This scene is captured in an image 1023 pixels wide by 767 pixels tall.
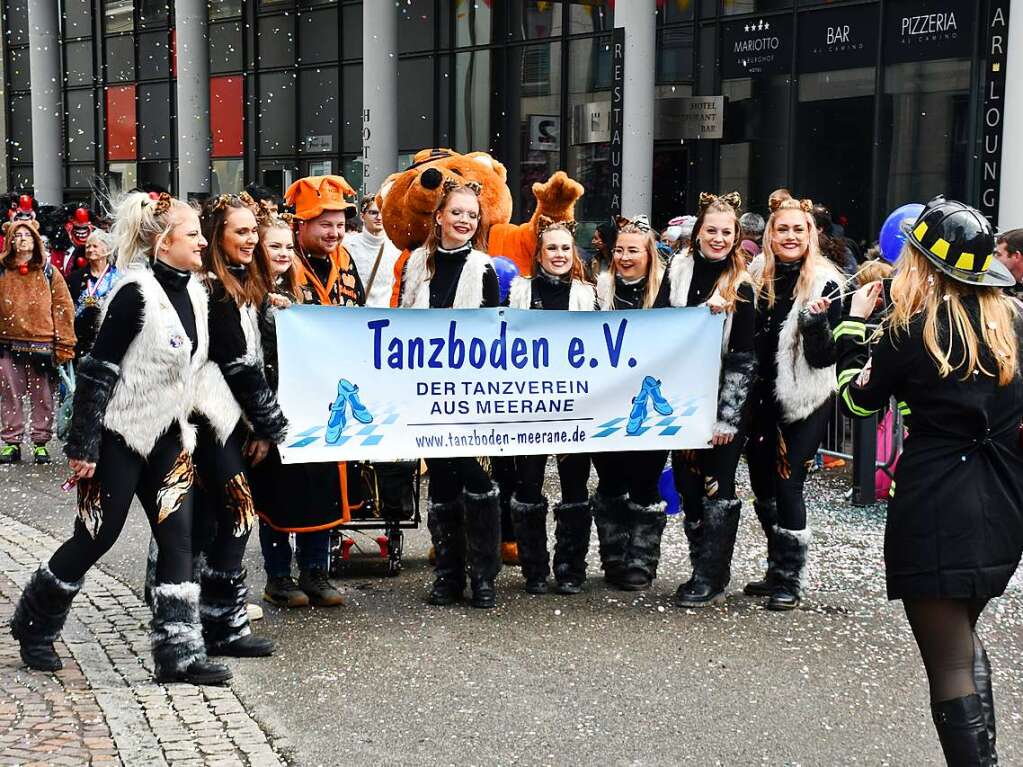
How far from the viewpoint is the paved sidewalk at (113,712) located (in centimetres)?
478

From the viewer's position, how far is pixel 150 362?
555cm

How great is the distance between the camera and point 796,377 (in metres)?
6.78

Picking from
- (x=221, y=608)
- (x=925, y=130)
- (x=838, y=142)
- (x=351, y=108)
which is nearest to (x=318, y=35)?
(x=351, y=108)

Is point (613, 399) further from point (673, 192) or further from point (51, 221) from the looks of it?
point (673, 192)

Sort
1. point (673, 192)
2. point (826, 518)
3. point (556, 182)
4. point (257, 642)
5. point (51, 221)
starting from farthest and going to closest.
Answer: point (673, 192)
point (51, 221)
point (826, 518)
point (556, 182)
point (257, 642)

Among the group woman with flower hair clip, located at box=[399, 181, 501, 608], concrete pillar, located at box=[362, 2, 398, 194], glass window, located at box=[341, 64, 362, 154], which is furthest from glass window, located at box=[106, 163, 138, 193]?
woman with flower hair clip, located at box=[399, 181, 501, 608]

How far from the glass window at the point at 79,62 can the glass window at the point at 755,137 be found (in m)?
20.0

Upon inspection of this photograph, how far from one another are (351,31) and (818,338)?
2296 cm

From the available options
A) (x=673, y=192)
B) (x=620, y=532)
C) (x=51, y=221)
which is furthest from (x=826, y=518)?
(x=673, y=192)

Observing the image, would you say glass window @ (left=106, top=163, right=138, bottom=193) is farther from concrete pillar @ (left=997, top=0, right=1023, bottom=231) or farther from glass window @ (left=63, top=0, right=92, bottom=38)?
concrete pillar @ (left=997, top=0, right=1023, bottom=231)

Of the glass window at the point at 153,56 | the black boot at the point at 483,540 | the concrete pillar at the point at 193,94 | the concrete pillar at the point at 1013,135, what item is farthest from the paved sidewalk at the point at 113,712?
the glass window at the point at 153,56

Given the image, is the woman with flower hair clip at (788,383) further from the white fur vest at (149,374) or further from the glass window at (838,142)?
the glass window at (838,142)

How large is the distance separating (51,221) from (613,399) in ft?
36.4

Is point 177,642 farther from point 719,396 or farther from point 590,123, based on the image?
point 590,123
